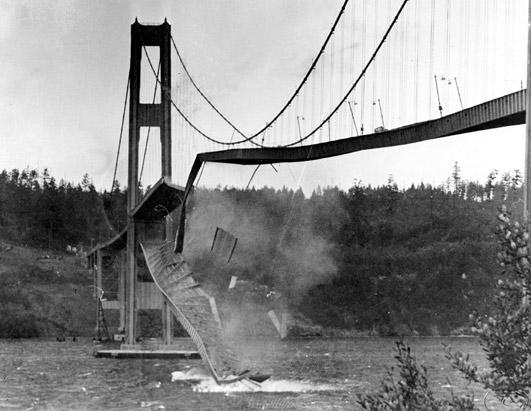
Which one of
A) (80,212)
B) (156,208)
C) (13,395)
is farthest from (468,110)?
(80,212)

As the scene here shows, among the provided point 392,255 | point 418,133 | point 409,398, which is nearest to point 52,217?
point 392,255

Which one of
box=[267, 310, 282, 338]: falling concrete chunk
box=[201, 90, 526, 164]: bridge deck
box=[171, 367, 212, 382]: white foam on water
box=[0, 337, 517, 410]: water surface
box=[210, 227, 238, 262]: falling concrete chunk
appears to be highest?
box=[210, 227, 238, 262]: falling concrete chunk

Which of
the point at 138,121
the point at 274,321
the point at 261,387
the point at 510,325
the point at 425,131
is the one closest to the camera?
the point at 510,325

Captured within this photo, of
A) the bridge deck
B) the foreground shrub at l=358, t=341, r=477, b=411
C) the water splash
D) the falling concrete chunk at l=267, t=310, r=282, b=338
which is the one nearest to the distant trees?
the falling concrete chunk at l=267, t=310, r=282, b=338

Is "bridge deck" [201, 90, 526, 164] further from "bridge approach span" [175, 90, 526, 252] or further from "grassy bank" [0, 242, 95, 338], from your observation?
"grassy bank" [0, 242, 95, 338]

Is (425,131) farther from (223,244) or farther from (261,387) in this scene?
(223,244)

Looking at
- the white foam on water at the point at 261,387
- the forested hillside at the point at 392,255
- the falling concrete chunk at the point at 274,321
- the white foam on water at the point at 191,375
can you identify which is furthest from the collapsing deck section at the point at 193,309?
the forested hillside at the point at 392,255

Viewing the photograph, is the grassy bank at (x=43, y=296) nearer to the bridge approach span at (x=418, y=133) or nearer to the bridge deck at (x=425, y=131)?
the bridge approach span at (x=418, y=133)
